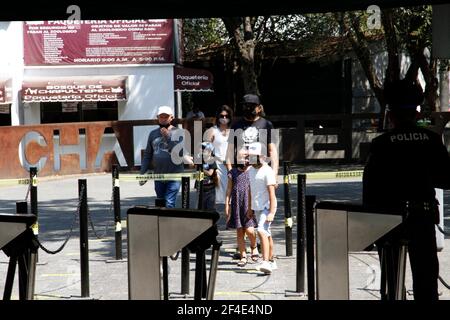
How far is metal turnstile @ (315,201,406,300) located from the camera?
555 centimetres

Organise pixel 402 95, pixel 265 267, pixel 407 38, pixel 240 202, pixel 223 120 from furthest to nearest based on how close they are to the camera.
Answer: pixel 407 38 → pixel 223 120 → pixel 240 202 → pixel 265 267 → pixel 402 95

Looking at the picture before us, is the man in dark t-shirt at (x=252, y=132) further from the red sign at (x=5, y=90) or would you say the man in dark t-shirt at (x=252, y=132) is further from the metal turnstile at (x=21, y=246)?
the red sign at (x=5, y=90)

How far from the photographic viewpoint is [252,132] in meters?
10.2

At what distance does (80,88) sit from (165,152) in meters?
19.6

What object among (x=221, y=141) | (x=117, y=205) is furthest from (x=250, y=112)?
(x=221, y=141)

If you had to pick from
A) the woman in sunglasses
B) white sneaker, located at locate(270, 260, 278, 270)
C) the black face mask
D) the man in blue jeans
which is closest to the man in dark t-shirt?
the black face mask

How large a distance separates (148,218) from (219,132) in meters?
7.29

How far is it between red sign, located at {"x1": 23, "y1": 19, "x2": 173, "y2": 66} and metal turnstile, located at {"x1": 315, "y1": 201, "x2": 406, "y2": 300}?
1006 inches

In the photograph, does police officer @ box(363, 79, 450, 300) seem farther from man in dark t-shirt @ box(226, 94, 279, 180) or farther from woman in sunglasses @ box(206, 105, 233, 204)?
woman in sunglasses @ box(206, 105, 233, 204)

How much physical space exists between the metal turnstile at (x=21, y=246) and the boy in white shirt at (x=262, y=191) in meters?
4.43

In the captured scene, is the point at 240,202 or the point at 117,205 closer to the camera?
the point at 240,202

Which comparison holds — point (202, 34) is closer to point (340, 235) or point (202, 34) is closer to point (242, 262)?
point (242, 262)

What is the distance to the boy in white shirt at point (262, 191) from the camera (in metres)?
10.2

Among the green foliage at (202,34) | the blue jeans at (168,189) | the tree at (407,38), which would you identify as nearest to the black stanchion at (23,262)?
the blue jeans at (168,189)
